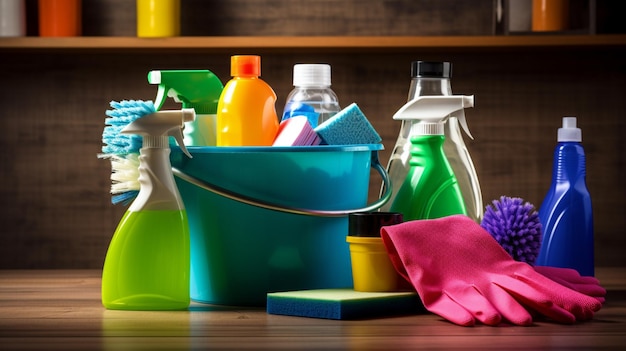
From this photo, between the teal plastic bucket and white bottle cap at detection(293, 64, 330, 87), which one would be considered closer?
the teal plastic bucket

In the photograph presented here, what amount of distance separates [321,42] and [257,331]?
792 millimetres

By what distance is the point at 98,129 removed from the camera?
1.75m

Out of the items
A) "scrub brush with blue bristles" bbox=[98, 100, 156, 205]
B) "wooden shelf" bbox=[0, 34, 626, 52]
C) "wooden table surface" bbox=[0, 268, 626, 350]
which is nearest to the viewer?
"wooden table surface" bbox=[0, 268, 626, 350]

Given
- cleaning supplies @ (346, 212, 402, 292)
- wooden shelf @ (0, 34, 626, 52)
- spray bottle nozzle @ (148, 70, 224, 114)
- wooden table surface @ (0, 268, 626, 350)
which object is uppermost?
wooden shelf @ (0, 34, 626, 52)

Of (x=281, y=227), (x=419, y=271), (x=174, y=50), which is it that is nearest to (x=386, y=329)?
(x=419, y=271)

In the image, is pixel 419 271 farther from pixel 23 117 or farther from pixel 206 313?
pixel 23 117

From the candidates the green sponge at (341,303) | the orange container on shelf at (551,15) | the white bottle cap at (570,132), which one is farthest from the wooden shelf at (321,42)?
the green sponge at (341,303)

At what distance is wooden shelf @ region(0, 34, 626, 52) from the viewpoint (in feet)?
5.11

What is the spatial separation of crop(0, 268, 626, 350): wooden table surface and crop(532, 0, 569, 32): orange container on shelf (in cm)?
64

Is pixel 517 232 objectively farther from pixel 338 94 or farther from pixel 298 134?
pixel 338 94

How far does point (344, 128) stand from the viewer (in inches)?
42.3

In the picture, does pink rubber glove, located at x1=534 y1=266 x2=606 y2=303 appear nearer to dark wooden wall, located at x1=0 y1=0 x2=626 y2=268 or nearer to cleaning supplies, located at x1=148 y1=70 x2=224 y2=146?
cleaning supplies, located at x1=148 y1=70 x2=224 y2=146

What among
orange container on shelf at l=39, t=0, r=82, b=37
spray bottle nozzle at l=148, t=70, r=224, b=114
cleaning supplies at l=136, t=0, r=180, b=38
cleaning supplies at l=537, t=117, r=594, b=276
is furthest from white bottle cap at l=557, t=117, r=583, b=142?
orange container on shelf at l=39, t=0, r=82, b=37

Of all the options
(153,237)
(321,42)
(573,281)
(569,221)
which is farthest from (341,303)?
(321,42)
